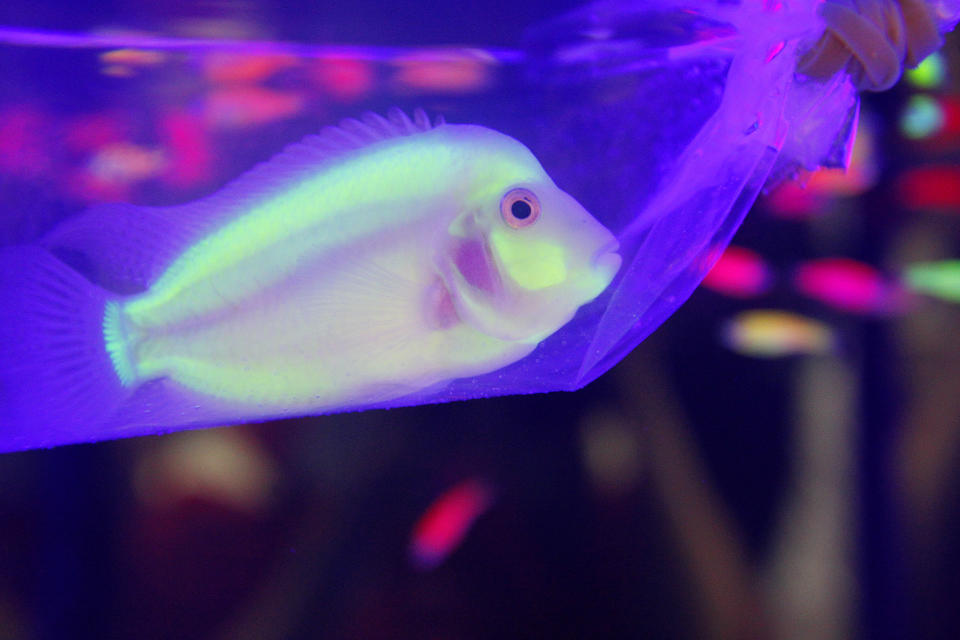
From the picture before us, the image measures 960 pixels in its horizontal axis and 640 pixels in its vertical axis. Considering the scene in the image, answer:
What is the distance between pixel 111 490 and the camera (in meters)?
0.97

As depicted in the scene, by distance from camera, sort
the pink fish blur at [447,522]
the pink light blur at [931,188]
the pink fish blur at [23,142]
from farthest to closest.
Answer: the pink light blur at [931,188] → the pink fish blur at [447,522] → the pink fish blur at [23,142]

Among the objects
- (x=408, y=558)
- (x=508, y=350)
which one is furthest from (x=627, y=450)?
(x=508, y=350)

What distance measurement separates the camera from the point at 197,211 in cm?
51

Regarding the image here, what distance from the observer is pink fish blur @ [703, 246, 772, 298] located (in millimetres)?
→ 1198

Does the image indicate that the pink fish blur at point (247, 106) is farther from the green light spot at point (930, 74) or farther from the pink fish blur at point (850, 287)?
the green light spot at point (930, 74)

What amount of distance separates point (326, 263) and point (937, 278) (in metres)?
1.33

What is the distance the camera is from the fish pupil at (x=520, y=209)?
0.51 meters

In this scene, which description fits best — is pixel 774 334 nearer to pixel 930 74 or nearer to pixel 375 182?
pixel 930 74

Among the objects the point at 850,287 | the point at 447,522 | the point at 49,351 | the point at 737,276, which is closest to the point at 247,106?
the point at 49,351

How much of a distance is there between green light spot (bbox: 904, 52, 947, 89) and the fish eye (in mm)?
1067

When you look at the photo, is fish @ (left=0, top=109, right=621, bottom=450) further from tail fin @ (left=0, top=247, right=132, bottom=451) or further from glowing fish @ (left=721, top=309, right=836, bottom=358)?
glowing fish @ (left=721, top=309, right=836, bottom=358)

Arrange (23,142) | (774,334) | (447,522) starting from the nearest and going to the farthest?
(23,142)
(447,522)
(774,334)

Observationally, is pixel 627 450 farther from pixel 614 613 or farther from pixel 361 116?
pixel 361 116

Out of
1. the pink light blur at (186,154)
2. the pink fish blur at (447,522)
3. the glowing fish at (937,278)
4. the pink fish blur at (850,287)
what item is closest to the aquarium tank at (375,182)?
the pink light blur at (186,154)
